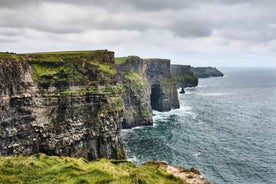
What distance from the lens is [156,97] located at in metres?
152

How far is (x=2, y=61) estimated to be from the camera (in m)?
54.9

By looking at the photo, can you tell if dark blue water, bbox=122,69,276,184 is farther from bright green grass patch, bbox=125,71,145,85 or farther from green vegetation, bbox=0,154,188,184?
green vegetation, bbox=0,154,188,184

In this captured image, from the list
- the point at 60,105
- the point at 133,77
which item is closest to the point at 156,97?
the point at 133,77

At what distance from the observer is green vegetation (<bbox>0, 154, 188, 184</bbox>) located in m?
28.8

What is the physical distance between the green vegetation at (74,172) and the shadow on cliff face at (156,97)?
371ft

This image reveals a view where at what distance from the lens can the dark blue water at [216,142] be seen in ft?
227

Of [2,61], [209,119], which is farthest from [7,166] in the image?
[209,119]

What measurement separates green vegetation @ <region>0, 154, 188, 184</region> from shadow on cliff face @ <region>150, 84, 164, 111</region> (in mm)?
113207

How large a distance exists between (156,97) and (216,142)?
64076 millimetres

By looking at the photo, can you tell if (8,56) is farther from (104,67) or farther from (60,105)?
(104,67)

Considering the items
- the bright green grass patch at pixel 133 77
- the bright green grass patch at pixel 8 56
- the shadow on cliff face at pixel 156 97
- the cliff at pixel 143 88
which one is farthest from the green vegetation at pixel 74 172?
the shadow on cliff face at pixel 156 97

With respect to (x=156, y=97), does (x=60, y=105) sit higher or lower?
higher

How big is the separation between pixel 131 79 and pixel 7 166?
8952 cm

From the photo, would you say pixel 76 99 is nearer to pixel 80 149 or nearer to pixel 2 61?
pixel 80 149
